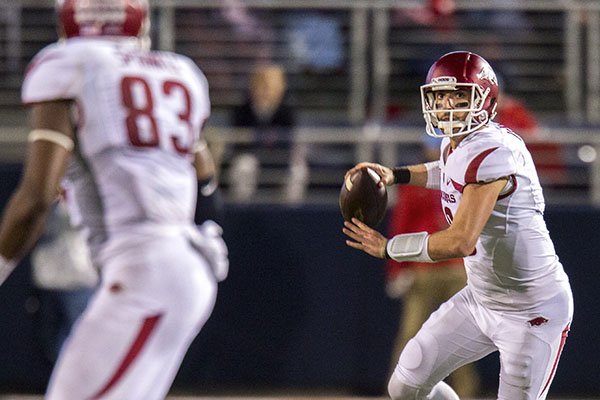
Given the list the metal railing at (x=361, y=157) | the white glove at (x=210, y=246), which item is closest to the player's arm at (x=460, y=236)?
the white glove at (x=210, y=246)

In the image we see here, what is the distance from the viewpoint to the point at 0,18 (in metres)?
8.66

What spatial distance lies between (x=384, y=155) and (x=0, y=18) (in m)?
3.20

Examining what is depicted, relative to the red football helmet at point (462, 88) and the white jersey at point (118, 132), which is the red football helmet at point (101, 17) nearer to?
the white jersey at point (118, 132)

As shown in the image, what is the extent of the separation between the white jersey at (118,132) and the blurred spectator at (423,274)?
3336mm

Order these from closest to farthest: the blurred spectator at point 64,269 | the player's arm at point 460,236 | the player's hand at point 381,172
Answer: the player's arm at point 460,236 → the player's hand at point 381,172 → the blurred spectator at point 64,269

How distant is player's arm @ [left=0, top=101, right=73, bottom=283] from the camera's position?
3.01m

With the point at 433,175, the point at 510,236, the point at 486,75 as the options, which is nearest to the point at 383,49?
the point at 433,175

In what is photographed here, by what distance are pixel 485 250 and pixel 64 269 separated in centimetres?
287

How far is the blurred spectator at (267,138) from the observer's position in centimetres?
732

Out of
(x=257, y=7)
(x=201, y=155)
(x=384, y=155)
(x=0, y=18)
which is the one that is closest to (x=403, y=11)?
(x=257, y=7)

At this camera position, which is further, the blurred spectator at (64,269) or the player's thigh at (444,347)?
the blurred spectator at (64,269)

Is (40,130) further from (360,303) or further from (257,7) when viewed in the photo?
(257,7)

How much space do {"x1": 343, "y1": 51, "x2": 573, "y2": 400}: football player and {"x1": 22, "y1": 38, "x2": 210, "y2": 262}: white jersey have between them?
1.02 meters

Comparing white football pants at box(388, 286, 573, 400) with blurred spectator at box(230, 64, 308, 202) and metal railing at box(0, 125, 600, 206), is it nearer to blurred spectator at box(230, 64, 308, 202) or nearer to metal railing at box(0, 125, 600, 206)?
metal railing at box(0, 125, 600, 206)
